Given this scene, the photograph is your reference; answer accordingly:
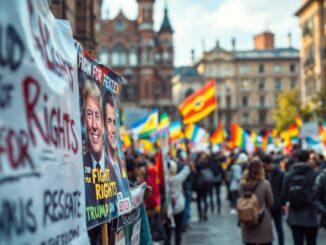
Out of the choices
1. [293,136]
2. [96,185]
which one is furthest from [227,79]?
[96,185]

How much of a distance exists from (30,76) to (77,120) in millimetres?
865

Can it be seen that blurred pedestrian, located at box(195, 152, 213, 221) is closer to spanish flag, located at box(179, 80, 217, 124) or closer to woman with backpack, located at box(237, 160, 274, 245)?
spanish flag, located at box(179, 80, 217, 124)

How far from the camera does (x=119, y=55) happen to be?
75938 mm

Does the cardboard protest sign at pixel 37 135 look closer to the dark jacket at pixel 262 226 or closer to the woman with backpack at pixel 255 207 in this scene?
the woman with backpack at pixel 255 207

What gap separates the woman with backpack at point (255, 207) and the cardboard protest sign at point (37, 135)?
4410 mm

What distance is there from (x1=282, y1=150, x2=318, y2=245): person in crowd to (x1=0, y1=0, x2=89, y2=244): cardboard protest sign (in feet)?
17.1

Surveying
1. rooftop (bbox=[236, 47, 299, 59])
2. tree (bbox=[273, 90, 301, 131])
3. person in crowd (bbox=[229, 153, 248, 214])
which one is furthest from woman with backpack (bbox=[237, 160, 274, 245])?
rooftop (bbox=[236, 47, 299, 59])

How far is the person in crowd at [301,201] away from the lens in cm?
776

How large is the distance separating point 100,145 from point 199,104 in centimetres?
1275

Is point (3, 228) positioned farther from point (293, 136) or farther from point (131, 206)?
point (293, 136)

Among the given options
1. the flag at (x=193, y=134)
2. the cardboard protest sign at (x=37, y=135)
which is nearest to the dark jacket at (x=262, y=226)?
the cardboard protest sign at (x=37, y=135)

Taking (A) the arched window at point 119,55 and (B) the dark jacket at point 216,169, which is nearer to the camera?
(B) the dark jacket at point 216,169

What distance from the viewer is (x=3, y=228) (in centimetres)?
197

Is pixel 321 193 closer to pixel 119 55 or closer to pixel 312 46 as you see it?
pixel 312 46
